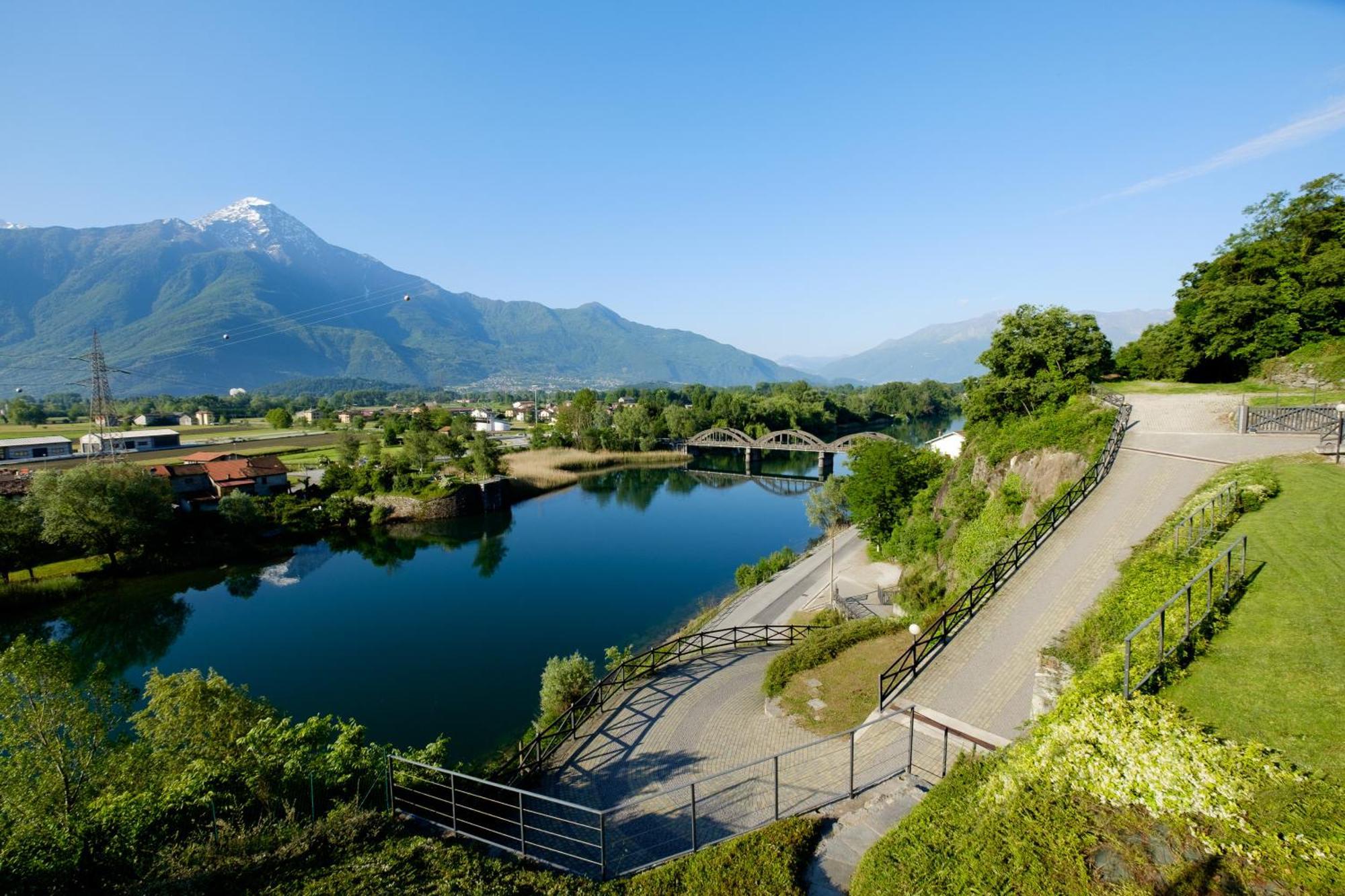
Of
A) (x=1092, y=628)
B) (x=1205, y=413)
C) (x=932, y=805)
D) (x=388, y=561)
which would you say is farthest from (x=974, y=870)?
(x=388, y=561)

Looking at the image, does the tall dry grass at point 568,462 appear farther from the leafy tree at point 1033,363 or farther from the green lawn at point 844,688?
the green lawn at point 844,688

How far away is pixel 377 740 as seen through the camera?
16.4 m

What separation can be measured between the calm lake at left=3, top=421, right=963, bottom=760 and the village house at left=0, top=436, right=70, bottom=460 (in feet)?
131

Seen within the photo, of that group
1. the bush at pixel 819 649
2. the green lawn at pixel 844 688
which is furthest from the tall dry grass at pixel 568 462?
the green lawn at pixel 844 688

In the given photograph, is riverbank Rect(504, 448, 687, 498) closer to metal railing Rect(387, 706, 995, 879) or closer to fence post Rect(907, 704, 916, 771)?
metal railing Rect(387, 706, 995, 879)

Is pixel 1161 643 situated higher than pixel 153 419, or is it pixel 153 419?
pixel 1161 643

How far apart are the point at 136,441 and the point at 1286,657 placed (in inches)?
3503

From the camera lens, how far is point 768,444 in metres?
75.3

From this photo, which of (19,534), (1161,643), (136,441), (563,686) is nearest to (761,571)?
(563,686)

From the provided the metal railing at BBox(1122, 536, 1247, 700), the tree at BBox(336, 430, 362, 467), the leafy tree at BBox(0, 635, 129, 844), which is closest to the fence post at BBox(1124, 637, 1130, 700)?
the metal railing at BBox(1122, 536, 1247, 700)

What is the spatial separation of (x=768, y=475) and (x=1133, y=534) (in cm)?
5500

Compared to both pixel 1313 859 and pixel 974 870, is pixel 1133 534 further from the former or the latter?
pixel 974 870

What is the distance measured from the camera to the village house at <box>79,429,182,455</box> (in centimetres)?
5619

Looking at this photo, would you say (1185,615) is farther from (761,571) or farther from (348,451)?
(348,451)
